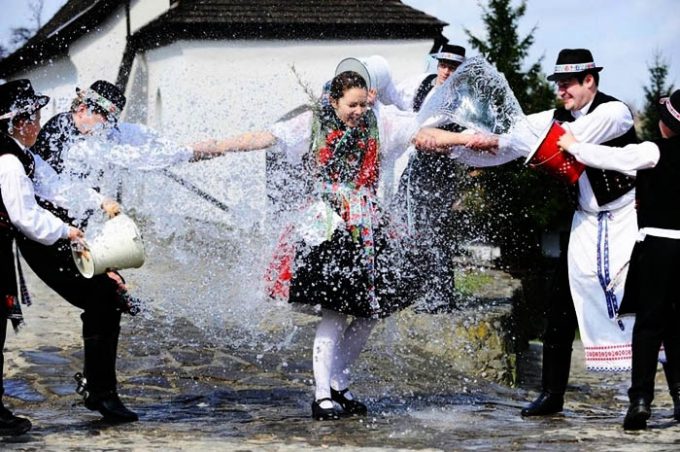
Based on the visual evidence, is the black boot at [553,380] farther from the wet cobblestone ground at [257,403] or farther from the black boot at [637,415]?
the black boot at [637,415]

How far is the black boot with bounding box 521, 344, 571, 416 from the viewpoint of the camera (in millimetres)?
6496

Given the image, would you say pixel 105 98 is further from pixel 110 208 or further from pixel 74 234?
pixel 74 234

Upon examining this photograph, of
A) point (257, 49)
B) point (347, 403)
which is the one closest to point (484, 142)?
point (347, 403)

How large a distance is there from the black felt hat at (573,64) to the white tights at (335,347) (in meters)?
1.67

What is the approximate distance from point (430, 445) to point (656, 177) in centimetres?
177

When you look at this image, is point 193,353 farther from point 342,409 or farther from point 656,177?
point 656,177

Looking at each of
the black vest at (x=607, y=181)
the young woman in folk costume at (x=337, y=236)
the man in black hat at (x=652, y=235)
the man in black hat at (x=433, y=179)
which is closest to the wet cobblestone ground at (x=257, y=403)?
the man in black hat at (x=652, y=235)

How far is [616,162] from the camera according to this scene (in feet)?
19.4

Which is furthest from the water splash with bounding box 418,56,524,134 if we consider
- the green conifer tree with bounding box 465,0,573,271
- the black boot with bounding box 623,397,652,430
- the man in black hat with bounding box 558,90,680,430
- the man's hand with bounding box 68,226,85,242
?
the green conifer tree with bounding box 465,0,573,271

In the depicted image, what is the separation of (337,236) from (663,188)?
1664 mm

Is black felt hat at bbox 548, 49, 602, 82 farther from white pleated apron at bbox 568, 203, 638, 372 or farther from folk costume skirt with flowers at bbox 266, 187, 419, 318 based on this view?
folk costume skirt with flowers at bbox 266, 187, 419, 318

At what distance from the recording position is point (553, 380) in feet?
21.4

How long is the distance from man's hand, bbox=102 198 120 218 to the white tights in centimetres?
119

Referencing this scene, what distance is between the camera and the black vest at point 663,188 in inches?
231
